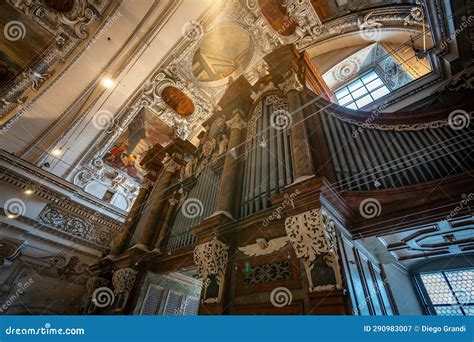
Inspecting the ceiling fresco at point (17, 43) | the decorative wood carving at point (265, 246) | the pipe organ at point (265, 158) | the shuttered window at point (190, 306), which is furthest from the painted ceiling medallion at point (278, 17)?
the shuttered window at point (190, 306)

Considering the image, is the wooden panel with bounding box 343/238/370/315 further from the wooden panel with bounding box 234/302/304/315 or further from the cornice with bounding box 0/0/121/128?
the cornice with bounding box 0/0/121/128

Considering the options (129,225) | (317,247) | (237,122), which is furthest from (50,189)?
(317,247)

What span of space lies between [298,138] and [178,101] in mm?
10939

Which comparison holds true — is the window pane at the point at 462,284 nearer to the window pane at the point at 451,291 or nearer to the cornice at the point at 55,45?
the window pane at the point at 451,291

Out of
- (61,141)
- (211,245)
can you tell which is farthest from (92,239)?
(211,245)

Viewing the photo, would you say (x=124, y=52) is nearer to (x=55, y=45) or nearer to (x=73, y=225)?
(x=55, y=45)

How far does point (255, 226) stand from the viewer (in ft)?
8.67

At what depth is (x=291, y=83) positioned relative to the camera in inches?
168

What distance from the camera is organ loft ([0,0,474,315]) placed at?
2092 millimetres

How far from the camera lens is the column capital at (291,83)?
418 cm

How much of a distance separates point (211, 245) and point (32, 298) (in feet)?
29.5

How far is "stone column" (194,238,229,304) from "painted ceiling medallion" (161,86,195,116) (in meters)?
11.2

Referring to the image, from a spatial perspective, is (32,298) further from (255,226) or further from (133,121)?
(255,226)

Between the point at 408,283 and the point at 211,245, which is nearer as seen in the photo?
the point at 211,245
